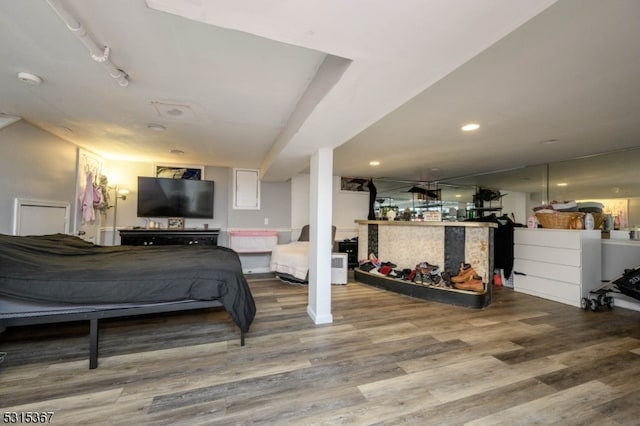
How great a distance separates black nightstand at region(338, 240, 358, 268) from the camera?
19.6 feet

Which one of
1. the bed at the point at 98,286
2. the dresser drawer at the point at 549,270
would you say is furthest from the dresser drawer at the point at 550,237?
the bed at the point at 98,286

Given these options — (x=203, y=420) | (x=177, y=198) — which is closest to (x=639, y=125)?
(x=203, y=420)

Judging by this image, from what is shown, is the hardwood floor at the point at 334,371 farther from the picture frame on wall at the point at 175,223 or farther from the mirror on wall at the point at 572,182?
the picture frame on wall at the point at 175,223

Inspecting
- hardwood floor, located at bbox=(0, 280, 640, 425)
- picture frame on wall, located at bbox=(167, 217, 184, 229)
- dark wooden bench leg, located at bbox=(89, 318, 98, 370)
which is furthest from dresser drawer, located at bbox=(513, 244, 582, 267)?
picture frame on wall, located at bbox=(167, 217, 184, 229)

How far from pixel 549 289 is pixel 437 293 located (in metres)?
1.78

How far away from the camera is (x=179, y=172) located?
201 inches

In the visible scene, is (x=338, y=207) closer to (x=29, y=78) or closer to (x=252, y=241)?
(x=252, y=241)

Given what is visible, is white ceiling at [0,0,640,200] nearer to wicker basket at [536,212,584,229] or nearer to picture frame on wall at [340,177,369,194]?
wicker basket at [536,212,584,229]

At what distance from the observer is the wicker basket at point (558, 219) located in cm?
369

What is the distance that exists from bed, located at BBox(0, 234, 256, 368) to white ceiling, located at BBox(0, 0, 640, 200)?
143 cm

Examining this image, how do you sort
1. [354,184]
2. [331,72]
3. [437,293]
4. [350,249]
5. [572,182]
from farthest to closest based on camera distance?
[354,184] < [350,249] < [572,182] < [437,293] < [331,72]

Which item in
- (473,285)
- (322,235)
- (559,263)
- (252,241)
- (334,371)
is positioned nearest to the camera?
(334,371)

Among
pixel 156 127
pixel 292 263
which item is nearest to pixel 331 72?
pixel 156 127

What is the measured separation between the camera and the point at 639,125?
2.74m
